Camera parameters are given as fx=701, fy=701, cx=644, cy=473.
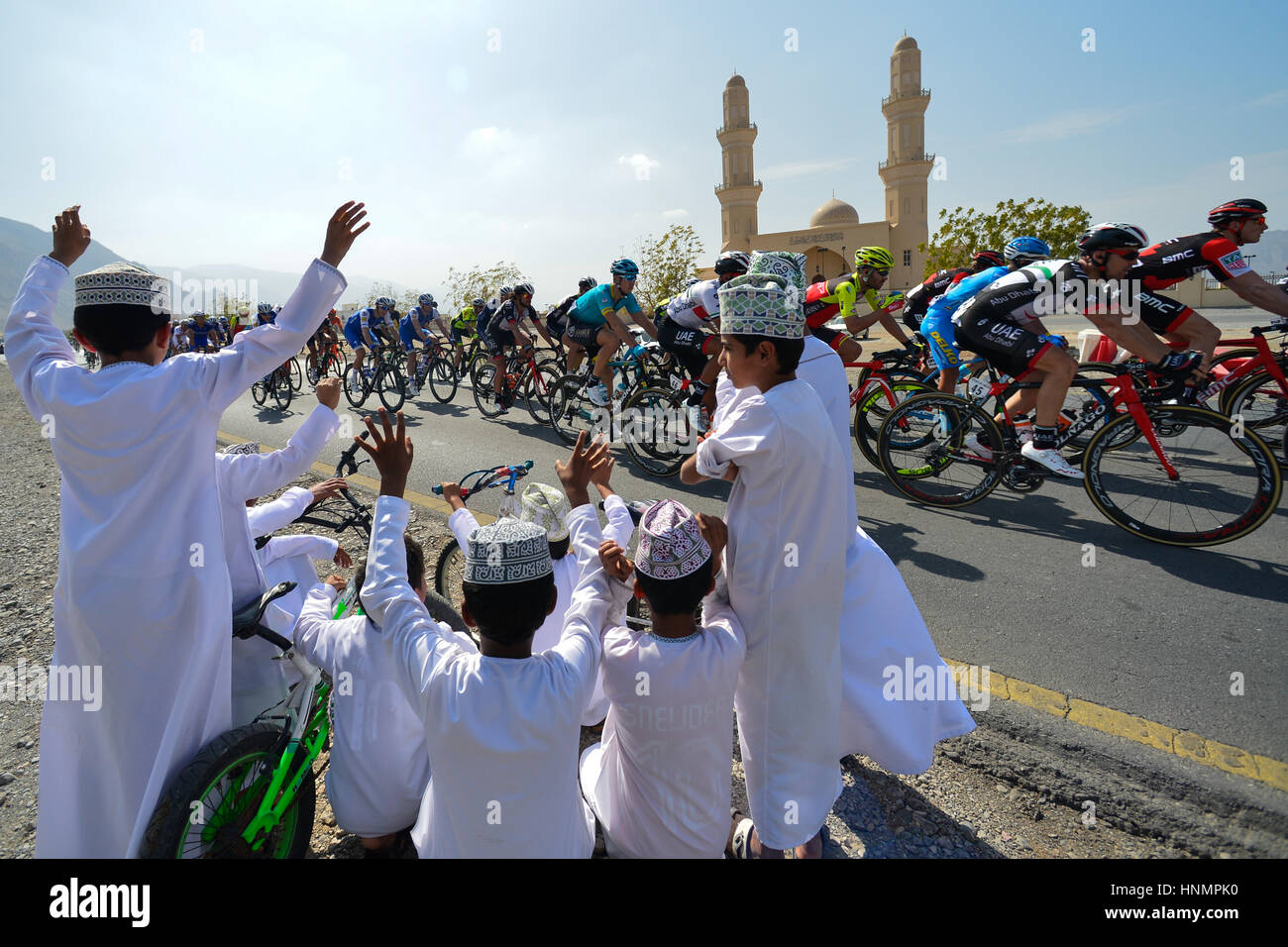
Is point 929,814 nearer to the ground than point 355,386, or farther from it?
nearer to the ground

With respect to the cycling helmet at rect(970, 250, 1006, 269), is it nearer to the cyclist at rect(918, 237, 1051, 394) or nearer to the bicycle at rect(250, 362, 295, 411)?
the cyclist at rect(918, 237, 1051, 394)

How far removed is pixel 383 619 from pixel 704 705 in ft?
3.19

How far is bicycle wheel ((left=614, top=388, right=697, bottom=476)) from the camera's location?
7.30m

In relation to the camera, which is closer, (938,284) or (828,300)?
(828,300)

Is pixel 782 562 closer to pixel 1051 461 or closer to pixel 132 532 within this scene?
pixel 132 532

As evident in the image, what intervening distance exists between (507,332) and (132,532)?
918cm

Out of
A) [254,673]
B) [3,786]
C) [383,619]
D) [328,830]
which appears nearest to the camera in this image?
[383,619]

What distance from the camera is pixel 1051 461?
543 cm

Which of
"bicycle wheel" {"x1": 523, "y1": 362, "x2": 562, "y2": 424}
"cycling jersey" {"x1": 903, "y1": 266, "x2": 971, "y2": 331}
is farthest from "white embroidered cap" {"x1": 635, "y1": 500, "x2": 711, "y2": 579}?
"bicycle wheel" {"x1": 523, "y1": 362, "x2": 562, "y2": 424}

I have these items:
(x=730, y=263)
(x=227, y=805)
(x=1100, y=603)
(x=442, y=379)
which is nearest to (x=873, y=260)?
(x=730, y=263)

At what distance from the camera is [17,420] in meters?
13.2

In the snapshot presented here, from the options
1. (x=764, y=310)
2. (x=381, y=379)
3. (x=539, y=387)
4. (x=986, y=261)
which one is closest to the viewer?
(x=764, y=310)

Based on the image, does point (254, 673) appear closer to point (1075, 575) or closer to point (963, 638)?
point (963, 638)
